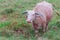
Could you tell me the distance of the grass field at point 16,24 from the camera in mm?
7562

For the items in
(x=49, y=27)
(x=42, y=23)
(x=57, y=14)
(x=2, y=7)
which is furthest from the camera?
(x=2, y=7)

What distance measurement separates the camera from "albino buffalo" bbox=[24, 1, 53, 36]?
7.27m

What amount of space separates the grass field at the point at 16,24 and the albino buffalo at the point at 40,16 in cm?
26

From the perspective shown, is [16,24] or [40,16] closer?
[40,16]

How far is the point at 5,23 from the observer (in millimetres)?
8391

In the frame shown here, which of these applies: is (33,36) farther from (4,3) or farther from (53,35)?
(4,3)

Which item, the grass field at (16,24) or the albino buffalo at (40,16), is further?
the grass field at (16,24)

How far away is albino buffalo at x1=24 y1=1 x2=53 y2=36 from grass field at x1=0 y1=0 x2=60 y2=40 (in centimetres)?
26

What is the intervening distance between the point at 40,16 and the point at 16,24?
109 centimetres

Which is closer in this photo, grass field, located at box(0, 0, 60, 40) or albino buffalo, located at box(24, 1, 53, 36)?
albino buffalo, located at box(24, 1, 53, 36)

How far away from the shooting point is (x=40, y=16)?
761cm

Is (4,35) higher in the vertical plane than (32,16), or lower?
lower

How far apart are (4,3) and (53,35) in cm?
381

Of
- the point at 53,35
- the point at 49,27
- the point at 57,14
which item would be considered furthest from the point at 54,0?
the point at 53,35
